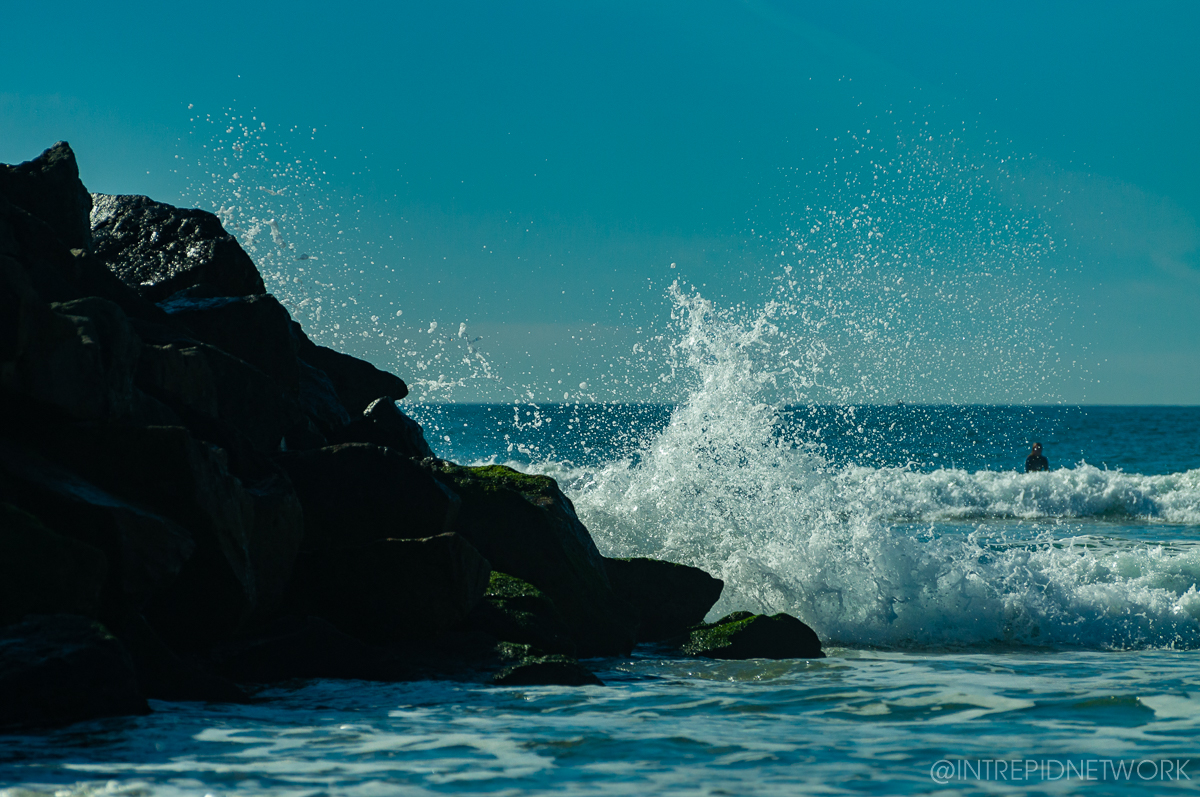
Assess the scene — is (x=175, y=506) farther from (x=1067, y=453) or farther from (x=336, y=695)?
(x=1067, y=453)

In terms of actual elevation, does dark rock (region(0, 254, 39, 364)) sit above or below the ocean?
above

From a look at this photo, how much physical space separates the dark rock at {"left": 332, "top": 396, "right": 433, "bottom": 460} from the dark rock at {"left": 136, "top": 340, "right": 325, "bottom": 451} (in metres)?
0.64

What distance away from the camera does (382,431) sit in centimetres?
839

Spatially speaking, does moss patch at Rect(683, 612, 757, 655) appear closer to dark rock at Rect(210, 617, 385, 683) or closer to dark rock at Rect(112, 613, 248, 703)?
dark rock at Rect(210, 617, 385, 683)

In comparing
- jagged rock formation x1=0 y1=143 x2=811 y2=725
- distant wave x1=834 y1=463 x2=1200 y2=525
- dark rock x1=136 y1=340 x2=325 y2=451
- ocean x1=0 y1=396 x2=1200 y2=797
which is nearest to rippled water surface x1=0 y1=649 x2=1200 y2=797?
ocean x1=0 y1=396 x2=1200 y2=797

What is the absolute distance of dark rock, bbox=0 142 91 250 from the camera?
7672 millimetres

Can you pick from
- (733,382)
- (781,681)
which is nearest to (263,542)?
(781,681)

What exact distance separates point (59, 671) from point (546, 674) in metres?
2.68

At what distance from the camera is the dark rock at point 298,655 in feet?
18.1

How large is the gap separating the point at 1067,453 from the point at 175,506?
49.1 metres

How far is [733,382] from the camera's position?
42.9 ft

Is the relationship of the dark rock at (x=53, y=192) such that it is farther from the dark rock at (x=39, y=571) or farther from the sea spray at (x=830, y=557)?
the sea spray at (x=830, y=557)

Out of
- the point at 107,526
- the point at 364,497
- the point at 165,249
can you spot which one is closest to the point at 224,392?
the point at 364,497

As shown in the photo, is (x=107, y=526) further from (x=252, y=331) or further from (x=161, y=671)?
(x=252, y=331)
